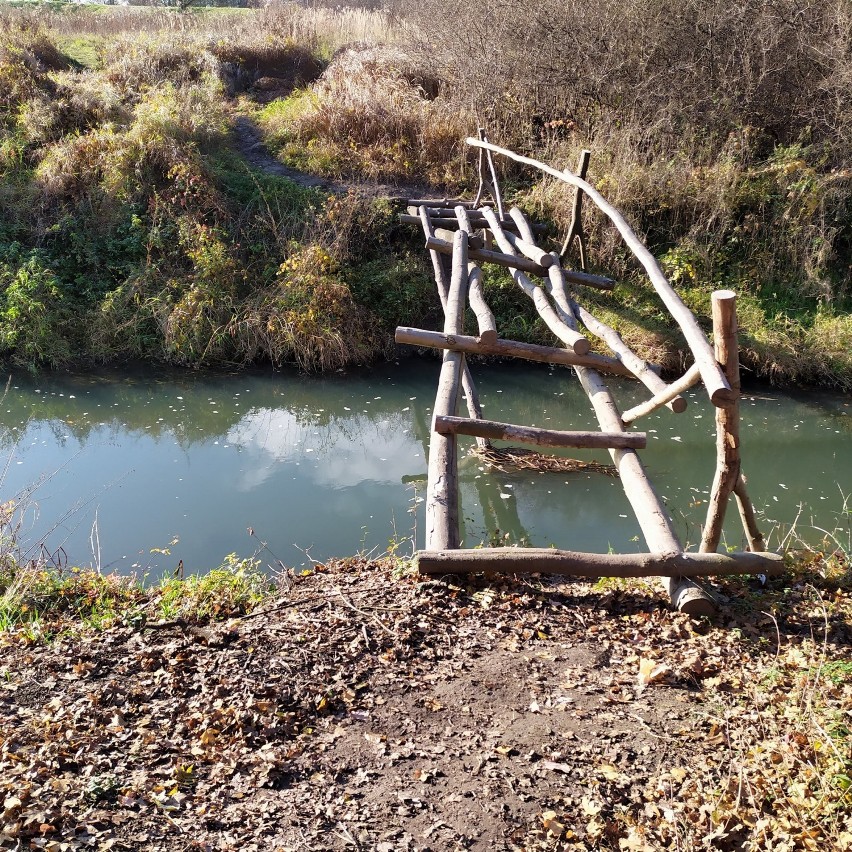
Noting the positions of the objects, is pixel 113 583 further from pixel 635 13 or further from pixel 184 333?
pixel 635 13

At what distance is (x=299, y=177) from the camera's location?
12.9 meters

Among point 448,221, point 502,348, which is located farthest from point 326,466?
point 448,221

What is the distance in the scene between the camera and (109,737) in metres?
3.20

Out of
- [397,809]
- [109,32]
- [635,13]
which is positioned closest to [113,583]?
[397,809]

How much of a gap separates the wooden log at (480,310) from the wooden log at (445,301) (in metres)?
0.32

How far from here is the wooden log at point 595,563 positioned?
4227 millimetres

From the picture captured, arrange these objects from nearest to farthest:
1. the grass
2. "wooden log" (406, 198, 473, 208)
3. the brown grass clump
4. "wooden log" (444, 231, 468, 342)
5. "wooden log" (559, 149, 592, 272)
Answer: the grass → "wooden log" (444, 231, 468, 342) → "wooden log" (559, 149, 592, 272) → "wooden log" (406, 198, 473, 208) → the brown grass clump

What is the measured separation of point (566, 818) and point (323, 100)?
13.5m

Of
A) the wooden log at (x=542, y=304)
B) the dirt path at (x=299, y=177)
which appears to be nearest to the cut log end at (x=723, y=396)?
the wooden log at (x=542, y=304)

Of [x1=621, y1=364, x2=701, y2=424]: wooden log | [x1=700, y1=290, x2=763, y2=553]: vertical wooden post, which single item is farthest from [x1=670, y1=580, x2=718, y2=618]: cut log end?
[x1=621, y1=364, x2=701, y2=424]: wooden log

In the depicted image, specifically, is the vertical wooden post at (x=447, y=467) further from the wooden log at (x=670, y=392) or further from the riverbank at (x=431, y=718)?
the wooden log at (x=670, y=392)

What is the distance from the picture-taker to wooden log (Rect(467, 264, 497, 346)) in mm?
6332

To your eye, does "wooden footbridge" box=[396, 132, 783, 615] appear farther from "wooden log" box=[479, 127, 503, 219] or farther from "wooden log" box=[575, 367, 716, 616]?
"wooden log" box=[479, 127, 503, 219]

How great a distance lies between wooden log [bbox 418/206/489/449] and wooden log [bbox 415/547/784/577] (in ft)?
11.0
